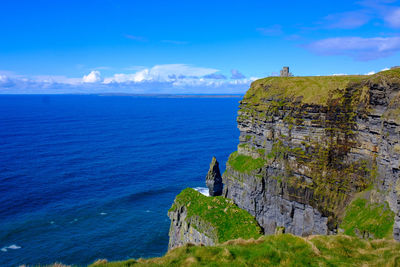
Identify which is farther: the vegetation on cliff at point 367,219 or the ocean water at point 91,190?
the ocean water at point 91,190

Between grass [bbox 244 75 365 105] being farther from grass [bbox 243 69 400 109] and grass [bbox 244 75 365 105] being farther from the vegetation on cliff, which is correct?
the vegetation on cliff

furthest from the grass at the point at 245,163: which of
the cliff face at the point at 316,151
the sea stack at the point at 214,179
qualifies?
the sea stack at the point at 214,179

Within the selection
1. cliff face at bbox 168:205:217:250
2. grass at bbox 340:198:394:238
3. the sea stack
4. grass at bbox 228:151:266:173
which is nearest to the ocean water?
cliff face at bbox 168:205:217:250

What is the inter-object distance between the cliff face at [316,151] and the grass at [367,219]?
1.02m

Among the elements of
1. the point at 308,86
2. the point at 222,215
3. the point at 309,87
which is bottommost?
the point at 222,215

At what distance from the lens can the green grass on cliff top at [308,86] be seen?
35.4 meters

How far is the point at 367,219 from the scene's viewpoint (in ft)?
104

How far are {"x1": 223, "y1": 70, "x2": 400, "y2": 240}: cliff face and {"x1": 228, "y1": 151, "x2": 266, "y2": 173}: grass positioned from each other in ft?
0.75

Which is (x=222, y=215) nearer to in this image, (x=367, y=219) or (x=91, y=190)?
(x=367, y=219)

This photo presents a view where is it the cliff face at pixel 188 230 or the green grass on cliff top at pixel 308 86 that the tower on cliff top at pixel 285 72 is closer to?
the green grass on cliff top at pixel 308 86

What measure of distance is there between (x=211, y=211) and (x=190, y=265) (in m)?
31.4

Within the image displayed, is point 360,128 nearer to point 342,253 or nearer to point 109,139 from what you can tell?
point 342,253

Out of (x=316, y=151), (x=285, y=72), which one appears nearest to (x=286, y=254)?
(x=316, y=151)

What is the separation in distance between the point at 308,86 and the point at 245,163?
17.5 m
